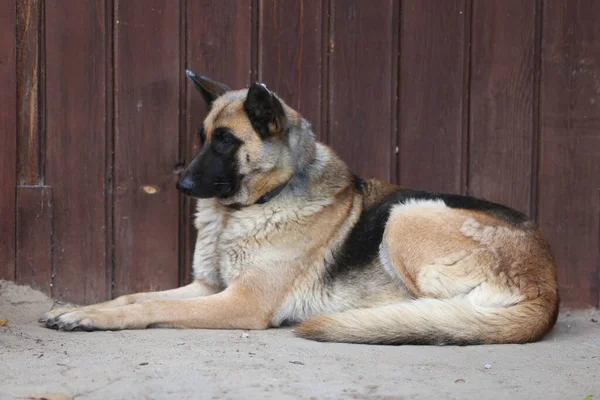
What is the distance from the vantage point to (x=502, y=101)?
500cm

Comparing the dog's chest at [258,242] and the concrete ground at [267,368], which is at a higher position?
the dog's chest at [258,242]

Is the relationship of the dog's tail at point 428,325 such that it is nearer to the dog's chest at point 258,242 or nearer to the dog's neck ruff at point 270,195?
the dog's chest at point 258,242

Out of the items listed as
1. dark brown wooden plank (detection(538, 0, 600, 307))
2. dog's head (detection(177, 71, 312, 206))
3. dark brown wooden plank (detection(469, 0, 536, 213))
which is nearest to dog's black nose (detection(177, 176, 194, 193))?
dog's head (detection(177, 71, 312, 206))

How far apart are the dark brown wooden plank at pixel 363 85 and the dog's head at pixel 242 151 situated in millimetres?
554

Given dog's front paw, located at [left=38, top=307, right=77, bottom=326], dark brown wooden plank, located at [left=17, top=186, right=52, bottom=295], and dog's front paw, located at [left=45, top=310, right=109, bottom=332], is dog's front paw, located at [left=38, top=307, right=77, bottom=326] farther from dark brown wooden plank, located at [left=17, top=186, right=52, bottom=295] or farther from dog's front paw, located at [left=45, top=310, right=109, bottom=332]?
dark brown wooden plank, located at [left=17, top=186, right=52, bottom=295]

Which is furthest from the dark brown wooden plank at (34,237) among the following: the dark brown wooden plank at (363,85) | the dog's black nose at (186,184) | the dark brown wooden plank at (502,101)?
the dark brown wooden plank at (502,101)

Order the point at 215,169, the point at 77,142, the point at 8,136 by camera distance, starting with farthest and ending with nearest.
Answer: the point at 77,142, the point at 8,136, the point at 215,169

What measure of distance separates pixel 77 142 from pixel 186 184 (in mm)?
939

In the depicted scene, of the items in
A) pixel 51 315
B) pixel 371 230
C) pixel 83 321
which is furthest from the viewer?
pixel 371 230

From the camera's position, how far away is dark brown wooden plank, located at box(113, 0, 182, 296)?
Answer: 15.4ft

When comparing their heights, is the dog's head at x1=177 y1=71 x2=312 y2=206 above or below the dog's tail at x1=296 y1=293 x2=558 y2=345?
above

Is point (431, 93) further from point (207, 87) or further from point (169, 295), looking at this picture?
point (169, 295)

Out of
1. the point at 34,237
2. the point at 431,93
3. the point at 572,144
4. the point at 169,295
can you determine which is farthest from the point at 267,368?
the point at 572,144

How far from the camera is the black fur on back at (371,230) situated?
4.46 m
